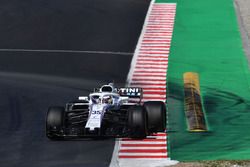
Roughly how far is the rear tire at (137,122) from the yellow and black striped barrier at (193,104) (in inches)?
134

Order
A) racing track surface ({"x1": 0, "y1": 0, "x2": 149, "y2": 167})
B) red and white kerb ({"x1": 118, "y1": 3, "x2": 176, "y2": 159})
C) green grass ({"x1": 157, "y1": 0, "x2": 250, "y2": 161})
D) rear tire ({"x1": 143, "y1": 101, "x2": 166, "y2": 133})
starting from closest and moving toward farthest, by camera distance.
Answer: rear tire ({"x1": 143, "y1": 101, "x2": 166, "y2": 133})
racing track surface ({"x1": 0, "y1": 0, "x2": 149, "y2": 167})
red and white kerb ({"x1": 118, "y1": 3, "x2": 176, "y2": 159})
green grass ({"x1": 157, "y1": 0, "x2": 250, "y2": 161})

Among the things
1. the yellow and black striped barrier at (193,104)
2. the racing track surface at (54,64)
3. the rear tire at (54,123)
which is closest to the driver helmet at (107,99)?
the racing track surface at (54,64)

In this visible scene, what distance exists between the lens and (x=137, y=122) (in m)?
16.7

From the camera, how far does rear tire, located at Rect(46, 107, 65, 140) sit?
A: 681 inches

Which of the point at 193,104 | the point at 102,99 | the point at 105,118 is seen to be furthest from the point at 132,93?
the point at 193,104

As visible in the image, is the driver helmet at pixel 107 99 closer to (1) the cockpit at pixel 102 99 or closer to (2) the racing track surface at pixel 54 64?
(1) the cockpit at pixel 102 99

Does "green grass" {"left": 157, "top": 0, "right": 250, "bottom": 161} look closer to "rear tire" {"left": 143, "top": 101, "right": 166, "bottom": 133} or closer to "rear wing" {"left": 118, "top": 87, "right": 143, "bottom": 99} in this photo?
"rear tire" {"left": 143, "top": 101, "right": 166, "bottom": 133}

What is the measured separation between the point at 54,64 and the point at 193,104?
8.01 meters

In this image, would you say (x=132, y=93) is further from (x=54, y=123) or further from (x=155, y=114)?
(x=54, y=123)

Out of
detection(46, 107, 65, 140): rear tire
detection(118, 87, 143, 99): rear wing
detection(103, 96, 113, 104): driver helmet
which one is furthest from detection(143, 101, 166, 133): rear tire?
detection(46, 107, 65, 140): rear tire

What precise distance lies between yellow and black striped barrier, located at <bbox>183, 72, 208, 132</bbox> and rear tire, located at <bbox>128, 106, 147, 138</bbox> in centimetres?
340

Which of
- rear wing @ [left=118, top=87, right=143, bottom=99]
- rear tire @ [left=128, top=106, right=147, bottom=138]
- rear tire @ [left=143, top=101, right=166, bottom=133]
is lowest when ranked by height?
rear tire @ [left=128, top=106, right=147, bottom=138]

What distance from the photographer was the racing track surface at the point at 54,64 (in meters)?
18.2

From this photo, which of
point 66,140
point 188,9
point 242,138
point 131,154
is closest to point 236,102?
point 242,138
